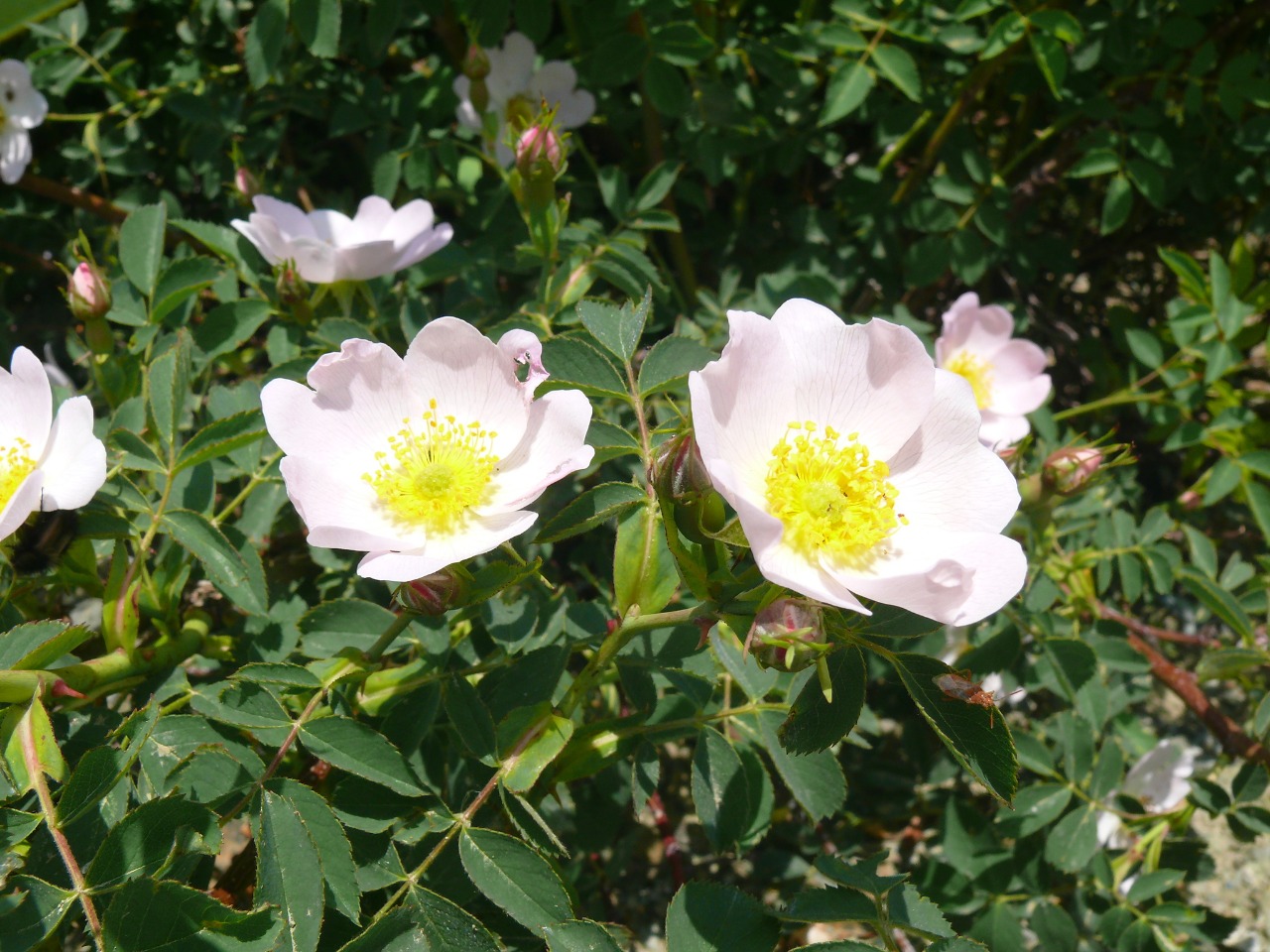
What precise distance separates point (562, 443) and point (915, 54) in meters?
1.88

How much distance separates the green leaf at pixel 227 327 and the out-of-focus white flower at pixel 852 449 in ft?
3.40

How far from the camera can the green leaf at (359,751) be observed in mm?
1258

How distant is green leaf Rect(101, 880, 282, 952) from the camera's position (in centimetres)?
104

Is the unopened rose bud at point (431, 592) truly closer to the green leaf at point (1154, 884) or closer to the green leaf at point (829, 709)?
the green leaf at point (829, 709)

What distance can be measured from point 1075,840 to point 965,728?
0.99 m

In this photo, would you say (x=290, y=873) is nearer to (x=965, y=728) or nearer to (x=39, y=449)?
(x=39, y=449)

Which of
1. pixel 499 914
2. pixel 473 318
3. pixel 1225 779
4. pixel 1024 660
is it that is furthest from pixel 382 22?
pixel 1225 779

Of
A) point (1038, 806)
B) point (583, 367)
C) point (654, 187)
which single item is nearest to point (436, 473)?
point (583, 367)

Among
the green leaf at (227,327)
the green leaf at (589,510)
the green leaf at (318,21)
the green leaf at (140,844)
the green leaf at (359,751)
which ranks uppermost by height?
the green leaf at (318,21)

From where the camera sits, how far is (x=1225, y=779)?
267cm

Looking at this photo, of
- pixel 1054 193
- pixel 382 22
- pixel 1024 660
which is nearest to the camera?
pixel 382 22

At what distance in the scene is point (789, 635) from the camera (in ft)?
3.32

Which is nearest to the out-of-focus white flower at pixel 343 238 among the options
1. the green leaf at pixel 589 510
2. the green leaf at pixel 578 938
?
the green leaf at pixel 589 510

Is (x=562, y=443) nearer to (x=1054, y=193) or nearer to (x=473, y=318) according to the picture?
(x=473, y=318)
